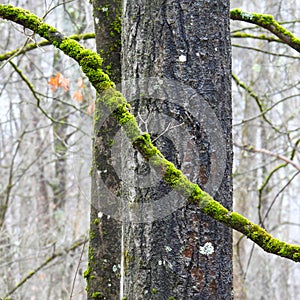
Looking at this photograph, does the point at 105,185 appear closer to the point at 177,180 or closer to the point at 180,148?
the point at 180,148

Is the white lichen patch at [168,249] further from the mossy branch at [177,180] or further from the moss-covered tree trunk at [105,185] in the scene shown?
the moss-covered tree trunk at [105,185]

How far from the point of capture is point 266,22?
10.1 feet

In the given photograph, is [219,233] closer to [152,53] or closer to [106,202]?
[152,53]

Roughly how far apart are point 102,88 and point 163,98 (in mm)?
277

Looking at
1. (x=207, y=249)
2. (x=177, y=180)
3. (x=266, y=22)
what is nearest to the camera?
(x=177, y=180)

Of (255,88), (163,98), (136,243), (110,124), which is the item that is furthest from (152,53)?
(255,88)

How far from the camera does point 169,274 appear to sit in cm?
218

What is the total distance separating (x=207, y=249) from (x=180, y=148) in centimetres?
40

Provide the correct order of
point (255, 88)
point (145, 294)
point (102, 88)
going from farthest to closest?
1. point (255, 88)
2. point (145, 294)
3. point (102, 88)

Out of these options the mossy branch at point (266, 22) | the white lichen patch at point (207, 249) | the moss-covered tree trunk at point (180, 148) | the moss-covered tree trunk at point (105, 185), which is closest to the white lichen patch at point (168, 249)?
the moss-covered tree trunk at point (180, 148)

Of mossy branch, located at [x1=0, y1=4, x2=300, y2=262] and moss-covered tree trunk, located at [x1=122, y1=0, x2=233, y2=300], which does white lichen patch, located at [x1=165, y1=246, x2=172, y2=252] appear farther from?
mossy branch, located at [x1=0, y1=4, x2=300, y2=262]

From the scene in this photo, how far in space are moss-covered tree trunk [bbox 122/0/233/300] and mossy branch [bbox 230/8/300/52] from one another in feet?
2.40

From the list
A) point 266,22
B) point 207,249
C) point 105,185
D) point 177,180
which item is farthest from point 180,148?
point 105,185

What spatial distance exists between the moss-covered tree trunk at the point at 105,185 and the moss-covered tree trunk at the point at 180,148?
136 cm
